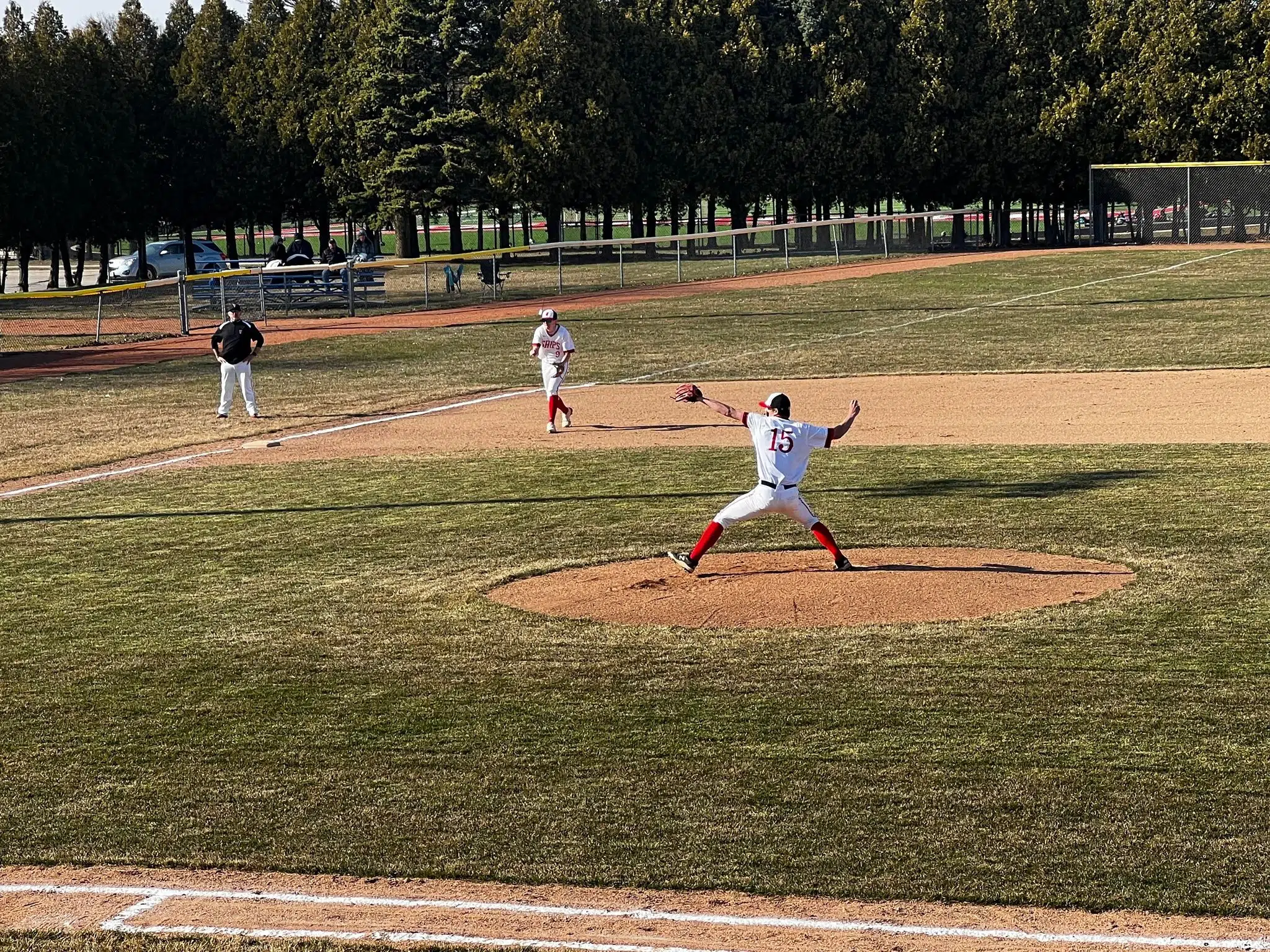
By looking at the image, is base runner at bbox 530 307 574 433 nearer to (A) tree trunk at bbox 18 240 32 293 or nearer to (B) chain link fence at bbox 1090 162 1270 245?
(B) chain link fence at bbox 1090 162 1270 245

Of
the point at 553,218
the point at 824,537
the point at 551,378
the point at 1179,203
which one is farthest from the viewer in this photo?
the point at 553,218

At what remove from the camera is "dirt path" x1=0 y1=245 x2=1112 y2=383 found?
35.1 meters

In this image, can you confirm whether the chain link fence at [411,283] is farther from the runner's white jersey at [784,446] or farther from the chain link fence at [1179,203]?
the runner's white jersey at [784,446]

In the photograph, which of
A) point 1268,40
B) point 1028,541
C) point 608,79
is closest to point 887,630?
point 1028,541

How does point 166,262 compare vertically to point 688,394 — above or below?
above

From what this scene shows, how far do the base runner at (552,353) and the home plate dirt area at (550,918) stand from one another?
1524 cm

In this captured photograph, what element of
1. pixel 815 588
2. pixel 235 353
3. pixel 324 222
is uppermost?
pixel 324 222

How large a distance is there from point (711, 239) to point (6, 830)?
60860mm

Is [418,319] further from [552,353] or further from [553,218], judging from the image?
[553,218]

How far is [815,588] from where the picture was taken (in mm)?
13039

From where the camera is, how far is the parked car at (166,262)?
64.8 meters

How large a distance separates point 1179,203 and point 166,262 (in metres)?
38.9

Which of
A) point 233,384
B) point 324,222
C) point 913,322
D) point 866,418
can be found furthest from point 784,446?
point 324,222

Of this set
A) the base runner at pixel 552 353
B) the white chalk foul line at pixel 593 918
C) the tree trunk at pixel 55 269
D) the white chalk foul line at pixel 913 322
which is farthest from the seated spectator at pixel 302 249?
the white chalk foul line at pixel 593 918
